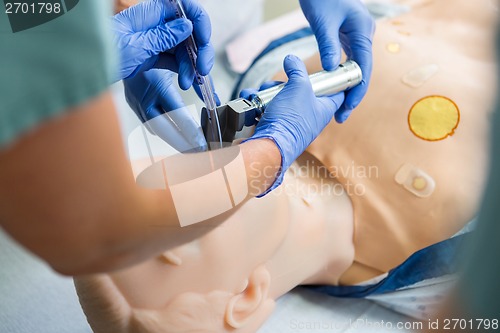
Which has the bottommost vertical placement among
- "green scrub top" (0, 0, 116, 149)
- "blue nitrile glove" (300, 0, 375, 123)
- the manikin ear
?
the manikin ear

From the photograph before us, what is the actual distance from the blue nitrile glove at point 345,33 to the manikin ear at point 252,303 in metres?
0.34

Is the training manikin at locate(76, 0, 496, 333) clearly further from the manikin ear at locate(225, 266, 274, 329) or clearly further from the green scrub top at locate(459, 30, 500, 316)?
the green scrub top at locate(459, 30, 500, 316)

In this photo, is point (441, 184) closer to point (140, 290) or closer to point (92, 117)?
point (140, 290)

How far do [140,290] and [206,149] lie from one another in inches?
9.7

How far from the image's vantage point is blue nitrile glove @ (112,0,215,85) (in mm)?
917

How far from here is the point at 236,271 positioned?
97 cm

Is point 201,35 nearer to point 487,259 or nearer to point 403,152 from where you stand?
point 403,152

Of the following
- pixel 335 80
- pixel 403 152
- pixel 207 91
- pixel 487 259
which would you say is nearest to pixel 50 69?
pixel 487 259

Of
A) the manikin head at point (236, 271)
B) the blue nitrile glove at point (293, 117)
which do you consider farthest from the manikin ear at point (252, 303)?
the blue nitrile glove at point (293, 117)

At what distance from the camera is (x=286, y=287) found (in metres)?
1.09

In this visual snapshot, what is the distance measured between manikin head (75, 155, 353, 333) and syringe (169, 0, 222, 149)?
14cm

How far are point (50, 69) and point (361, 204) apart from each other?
2.54 ft

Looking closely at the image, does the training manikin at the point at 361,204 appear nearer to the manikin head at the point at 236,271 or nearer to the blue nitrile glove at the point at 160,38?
the manikin head at the point at 236,271

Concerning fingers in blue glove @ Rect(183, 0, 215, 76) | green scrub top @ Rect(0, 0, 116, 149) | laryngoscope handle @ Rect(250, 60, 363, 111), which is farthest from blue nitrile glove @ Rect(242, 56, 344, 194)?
green scrub top @ Rect(0, 0, 116, 149)
